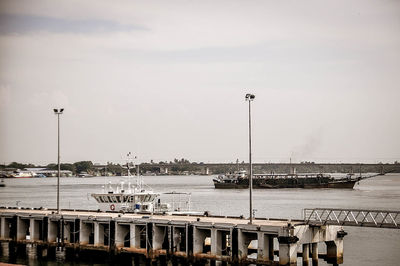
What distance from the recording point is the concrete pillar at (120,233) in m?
44.2

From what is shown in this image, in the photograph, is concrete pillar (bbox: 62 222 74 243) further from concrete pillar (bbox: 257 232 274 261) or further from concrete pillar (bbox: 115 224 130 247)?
concrete pillar (bbox: 257 232 274 261)

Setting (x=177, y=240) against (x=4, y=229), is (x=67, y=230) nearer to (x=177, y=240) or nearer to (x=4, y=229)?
(x=4, y=229)

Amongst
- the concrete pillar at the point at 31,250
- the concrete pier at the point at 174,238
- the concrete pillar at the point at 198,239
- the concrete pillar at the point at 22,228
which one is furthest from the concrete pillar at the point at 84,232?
the concrete pillar at the point at 198,239

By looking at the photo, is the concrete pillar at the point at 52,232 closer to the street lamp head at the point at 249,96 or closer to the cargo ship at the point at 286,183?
the street lamp head at the point at 249,96

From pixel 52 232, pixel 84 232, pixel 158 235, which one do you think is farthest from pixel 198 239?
pixel 52 232

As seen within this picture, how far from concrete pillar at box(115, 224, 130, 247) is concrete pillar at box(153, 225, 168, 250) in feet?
10.0

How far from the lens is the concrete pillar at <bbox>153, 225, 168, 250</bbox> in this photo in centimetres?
4219

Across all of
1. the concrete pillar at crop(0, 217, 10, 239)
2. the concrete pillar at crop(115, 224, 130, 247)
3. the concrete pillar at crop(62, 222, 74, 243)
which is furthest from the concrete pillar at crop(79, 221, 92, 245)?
the concrete pillar at crop(0, 217, 10, 239)

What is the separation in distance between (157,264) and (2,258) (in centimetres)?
1215

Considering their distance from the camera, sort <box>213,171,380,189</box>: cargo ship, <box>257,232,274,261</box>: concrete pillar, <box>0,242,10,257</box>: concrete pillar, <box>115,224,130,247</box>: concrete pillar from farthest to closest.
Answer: <box>213,171,380,189</box>: cargo ship → <box>0,242,10,257</box>: concrete pillar → <box>115,224,130,247</box>: concrete pillar → <box>257,232,274,261</box>: concrete pillar

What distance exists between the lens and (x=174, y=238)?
41.6 meters

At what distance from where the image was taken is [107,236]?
4694 centimetres

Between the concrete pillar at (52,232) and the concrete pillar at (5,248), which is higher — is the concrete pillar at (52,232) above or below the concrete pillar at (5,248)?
above

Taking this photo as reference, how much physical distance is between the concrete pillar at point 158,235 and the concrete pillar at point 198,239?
2637mm
